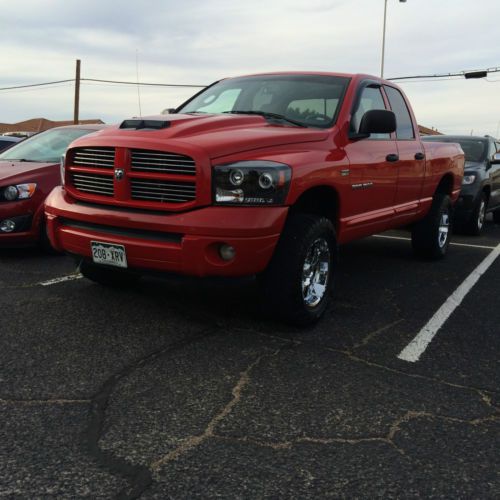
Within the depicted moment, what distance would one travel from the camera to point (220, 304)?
4484 millimetres

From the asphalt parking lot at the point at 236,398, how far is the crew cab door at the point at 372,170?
765mm

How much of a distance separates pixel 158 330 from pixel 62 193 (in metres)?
1.29

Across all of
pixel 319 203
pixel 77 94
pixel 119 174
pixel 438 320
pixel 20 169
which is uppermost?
pixel 77 94

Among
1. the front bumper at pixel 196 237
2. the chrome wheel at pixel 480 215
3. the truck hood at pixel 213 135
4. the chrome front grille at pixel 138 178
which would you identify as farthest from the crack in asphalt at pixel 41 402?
the chrome wheel at pixel 480 215

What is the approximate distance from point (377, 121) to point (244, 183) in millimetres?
1587

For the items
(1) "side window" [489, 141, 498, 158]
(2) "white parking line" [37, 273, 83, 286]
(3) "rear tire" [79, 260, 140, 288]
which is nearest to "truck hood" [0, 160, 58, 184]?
(2) "white parking line" [37, 273, 83, 286]

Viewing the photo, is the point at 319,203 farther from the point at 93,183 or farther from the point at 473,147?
the point at 473,147

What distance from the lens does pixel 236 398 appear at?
2850mm

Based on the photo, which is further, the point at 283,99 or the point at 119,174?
the point at 283,99

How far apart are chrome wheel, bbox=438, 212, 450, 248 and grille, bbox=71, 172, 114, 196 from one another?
428cm

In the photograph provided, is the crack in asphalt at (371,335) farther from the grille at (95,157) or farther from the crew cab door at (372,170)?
the grille at (95,157)

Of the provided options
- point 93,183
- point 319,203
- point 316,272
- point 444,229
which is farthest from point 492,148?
point 93,183

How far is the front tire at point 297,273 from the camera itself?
3.68 m

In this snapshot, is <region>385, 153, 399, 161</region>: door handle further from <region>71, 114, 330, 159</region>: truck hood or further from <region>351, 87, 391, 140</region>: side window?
<region>71, 114, 330, 159</region>: truck hood
